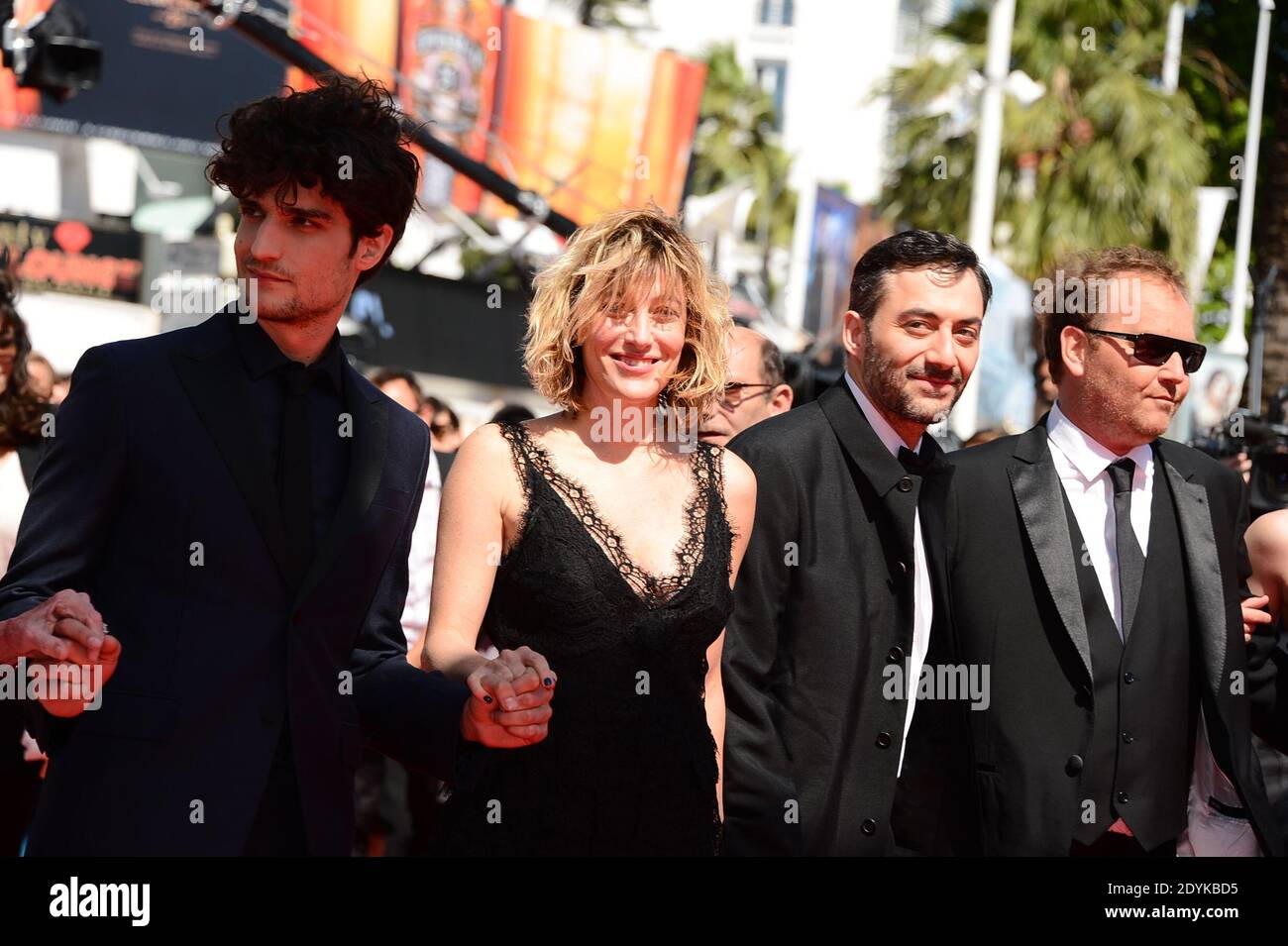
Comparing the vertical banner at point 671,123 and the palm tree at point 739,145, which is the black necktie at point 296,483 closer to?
the vertical banner at point 671,123

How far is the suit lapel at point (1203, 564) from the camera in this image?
14.0 ft

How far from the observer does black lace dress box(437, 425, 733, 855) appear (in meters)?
3.43

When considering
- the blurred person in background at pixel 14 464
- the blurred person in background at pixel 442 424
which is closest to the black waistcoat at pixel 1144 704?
the blurred person in background at pixel 14 464

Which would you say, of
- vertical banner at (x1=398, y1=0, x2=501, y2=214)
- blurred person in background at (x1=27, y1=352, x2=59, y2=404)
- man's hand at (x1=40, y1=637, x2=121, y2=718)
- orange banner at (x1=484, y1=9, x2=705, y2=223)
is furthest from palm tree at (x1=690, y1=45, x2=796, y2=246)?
man's hand at (x1=40, y1=637, x2=121, y2=718)

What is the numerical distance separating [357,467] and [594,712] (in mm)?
749

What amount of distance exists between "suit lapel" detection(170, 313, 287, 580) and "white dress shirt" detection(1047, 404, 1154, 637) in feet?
7.61

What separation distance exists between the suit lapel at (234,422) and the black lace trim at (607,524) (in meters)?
0.67

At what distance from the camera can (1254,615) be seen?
450 cm

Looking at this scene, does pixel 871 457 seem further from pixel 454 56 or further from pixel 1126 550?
pixel 454 56

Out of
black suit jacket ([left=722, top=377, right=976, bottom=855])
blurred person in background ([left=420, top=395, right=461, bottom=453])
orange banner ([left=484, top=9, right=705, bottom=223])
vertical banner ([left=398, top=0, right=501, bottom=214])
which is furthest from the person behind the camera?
orange banner ([left=484, top=9, right=705, bottom=223])

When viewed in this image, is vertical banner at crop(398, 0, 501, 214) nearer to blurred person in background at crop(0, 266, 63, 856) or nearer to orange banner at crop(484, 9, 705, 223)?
orange banner at crop(484, 9, 705, 223)

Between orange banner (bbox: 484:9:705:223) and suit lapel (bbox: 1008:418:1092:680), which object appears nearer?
suit lapel (bbox: 1008:418:1092:680)
